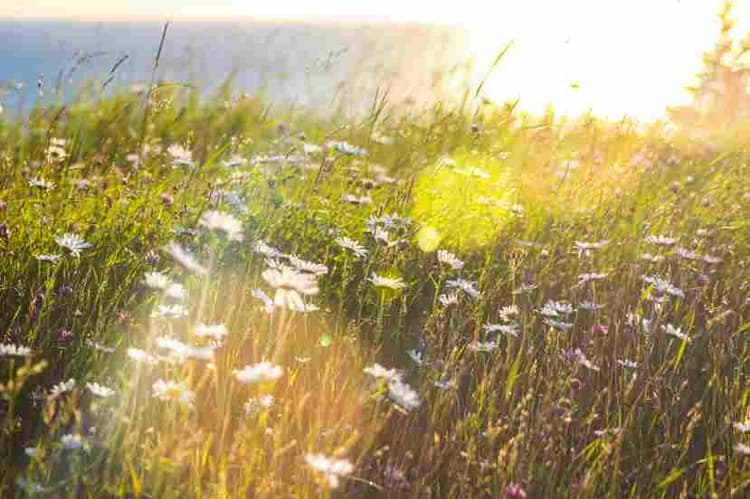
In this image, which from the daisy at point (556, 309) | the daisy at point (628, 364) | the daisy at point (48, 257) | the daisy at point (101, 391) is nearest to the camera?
the daisy at point (101, 391)

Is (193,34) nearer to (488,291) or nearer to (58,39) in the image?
(58,39)

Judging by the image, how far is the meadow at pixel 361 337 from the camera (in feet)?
5.10

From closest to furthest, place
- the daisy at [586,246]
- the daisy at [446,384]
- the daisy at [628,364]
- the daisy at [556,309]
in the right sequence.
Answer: the daisy at [446,384] < the daisy at [628,364] < the daisy at [556,309] < the daisy at [586,246]

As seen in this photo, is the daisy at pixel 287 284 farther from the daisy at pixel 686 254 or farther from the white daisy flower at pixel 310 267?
the daisy at pixel 686 254

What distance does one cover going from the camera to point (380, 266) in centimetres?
255

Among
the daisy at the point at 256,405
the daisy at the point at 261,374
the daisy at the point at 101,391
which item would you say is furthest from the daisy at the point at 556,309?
the daisy at the point at 101,391

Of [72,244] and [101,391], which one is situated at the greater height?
[72,244]

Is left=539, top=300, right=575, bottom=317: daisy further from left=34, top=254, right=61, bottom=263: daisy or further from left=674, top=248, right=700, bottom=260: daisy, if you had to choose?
left=34, top=254, right=61, bottom=263: daisy

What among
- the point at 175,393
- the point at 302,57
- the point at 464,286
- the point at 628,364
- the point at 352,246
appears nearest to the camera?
the point at 175,393

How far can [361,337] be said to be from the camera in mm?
2273

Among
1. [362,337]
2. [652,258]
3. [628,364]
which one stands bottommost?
[362,337]

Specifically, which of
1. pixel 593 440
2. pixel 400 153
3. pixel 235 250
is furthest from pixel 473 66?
pixel 593 440

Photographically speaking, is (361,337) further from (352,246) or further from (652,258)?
(652,258)

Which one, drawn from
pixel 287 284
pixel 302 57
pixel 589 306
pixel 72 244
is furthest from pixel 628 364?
pixel 302 57
